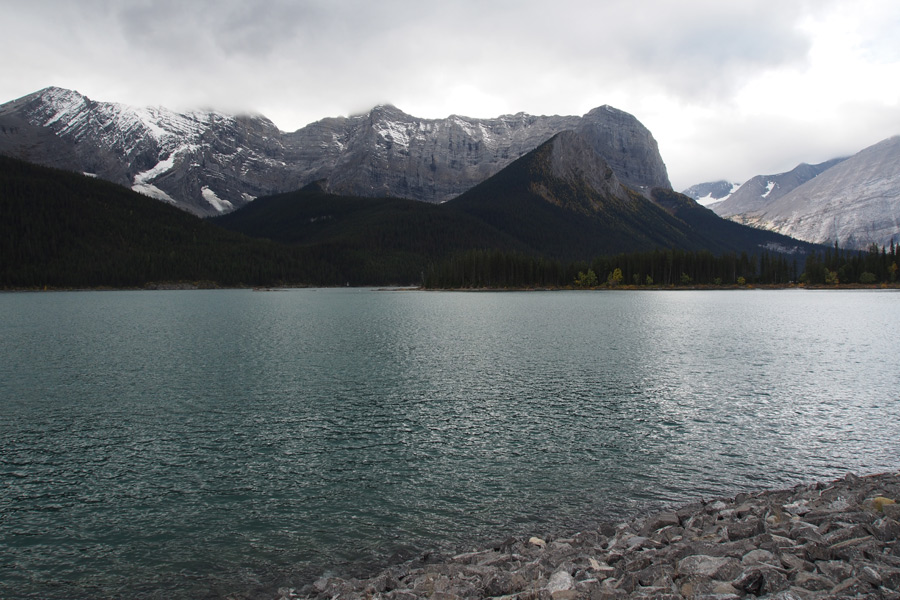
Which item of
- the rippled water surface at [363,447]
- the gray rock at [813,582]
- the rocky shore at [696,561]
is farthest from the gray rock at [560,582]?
the rippled water surface at [363,447]

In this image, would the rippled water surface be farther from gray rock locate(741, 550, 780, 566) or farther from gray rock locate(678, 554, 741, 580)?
gray rock locate(741, 550, 780, 566)

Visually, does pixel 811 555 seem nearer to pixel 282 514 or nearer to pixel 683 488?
pixel 683 488

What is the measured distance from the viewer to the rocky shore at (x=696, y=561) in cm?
1202

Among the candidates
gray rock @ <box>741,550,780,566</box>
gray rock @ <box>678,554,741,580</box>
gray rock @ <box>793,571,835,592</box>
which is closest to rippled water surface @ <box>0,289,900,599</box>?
gray rock @ <box>678,554,741,580</box>

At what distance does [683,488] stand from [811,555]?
929 cm

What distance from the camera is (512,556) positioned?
15867 millimetres

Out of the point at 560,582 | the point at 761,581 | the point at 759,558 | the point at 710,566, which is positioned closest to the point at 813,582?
the point at 761,581

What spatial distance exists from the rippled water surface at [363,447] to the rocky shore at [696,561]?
2.26 metres

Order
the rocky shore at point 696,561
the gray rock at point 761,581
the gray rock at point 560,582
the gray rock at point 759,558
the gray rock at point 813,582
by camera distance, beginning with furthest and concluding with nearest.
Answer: the gray rock at point 759,558, the gray rock at point 560,582, the rocky shore at point 696,561, the gray rock at point 761,581, the gray rock at point 813,582

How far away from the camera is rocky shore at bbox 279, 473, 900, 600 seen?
12023 millimetres

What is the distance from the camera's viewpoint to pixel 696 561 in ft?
44.0

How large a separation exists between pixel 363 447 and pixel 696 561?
18.1 metres

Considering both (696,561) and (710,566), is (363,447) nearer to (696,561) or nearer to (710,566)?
(696,561)

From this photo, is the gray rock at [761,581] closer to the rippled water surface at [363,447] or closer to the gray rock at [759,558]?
the gray rock at [759,558]
